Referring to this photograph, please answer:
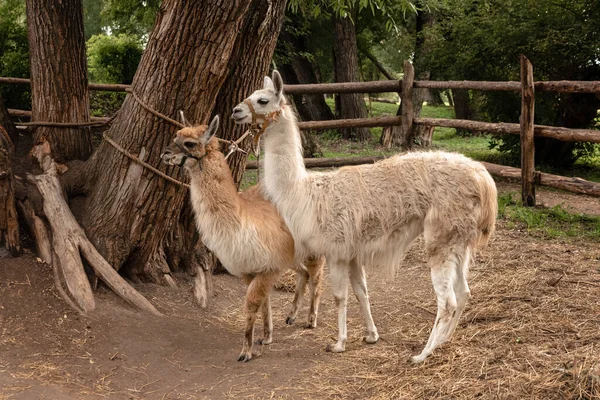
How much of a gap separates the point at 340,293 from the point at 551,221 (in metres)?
4.30

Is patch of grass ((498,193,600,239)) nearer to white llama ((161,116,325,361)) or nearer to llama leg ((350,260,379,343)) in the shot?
llama leg ((350,260,379,343))

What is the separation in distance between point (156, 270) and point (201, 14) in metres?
2.44

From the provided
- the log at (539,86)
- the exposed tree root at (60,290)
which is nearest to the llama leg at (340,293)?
the exposed tree root at (60,290)

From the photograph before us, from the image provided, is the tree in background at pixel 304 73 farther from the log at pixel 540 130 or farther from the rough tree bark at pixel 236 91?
the rough tree bark at pixel 236 91

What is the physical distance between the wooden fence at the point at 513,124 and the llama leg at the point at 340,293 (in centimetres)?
338

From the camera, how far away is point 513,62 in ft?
38.9

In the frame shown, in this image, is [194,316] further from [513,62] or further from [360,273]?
[513,62]

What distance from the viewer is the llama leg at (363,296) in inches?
207

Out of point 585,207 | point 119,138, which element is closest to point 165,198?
point 119,138

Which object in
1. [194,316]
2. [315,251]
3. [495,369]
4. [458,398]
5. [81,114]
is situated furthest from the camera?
[81,114]

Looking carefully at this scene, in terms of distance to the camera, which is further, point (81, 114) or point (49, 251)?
point (81, 114)

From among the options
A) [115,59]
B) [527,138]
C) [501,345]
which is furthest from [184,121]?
[115,59]

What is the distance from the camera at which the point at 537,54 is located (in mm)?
11297

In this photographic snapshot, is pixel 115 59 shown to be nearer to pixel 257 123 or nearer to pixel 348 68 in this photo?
pixel 348 68
